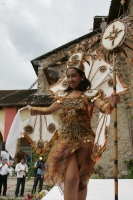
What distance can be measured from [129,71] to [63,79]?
28.3ft

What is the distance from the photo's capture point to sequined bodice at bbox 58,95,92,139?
3.25 m

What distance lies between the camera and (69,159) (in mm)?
3117

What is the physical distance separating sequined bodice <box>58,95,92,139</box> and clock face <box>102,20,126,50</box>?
3.48 feet

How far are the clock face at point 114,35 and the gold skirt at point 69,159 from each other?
153cm

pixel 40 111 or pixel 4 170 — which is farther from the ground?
pixel 40 111

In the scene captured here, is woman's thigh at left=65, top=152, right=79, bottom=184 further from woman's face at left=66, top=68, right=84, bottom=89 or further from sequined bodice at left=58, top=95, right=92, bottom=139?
woman's face at left=66, top=68, right=84, bottom=89

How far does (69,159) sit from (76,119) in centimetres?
48

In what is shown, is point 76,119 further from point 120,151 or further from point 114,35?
Result: point 120,151

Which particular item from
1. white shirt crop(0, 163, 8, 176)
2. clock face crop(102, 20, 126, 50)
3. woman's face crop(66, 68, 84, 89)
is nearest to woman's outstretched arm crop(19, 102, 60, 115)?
woman's face crop(66, 68, 84, 89)

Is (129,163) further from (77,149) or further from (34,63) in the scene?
(34,63)

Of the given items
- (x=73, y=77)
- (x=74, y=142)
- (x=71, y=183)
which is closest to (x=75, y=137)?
(x=74, y=142)

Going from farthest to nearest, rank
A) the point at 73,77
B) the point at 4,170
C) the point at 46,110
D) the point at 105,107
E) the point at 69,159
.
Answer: the point at 4,170 < the point at 46,110 < the point at 73,77 < the point at 105,107 < the point at 69,159

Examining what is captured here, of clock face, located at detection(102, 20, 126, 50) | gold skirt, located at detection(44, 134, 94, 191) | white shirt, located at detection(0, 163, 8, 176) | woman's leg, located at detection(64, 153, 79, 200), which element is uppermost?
clock face, located at detection(102, 20, 126, 50)

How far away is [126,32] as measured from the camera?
12.8 feet
